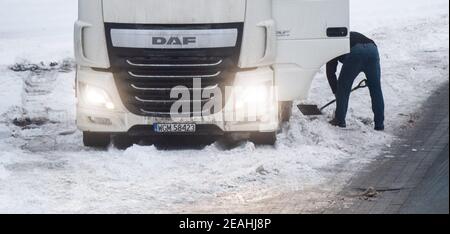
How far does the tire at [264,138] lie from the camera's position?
1208cm

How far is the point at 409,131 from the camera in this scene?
13.3 metres

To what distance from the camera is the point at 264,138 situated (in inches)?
477

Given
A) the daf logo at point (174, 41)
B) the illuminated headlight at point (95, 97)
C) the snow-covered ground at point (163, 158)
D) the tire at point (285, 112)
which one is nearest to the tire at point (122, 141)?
the snow-covered ground at point (163, 158)

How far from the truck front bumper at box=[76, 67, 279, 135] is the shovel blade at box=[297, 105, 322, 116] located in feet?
7.90

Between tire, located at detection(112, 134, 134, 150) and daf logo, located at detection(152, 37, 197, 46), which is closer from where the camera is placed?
daf logo, located at detection(152, 37, 197, 46)

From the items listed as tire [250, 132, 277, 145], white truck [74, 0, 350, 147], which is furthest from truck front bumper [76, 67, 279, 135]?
tire [250, 132, 277, 145]

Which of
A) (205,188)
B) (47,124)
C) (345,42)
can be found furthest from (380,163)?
(47,124)

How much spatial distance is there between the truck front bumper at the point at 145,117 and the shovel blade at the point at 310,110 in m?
2.41

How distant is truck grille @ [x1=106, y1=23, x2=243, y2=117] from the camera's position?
11344 mm

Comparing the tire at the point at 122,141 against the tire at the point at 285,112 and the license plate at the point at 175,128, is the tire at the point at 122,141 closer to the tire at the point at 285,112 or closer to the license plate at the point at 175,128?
the license plate at the point at 175,128

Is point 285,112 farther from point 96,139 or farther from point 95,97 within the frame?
point 95,97

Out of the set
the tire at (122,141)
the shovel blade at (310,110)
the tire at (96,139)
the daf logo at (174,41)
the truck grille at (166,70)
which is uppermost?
the daf logo at (174,41)

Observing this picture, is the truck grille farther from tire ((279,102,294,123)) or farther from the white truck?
tire ((279,102,294,123))
